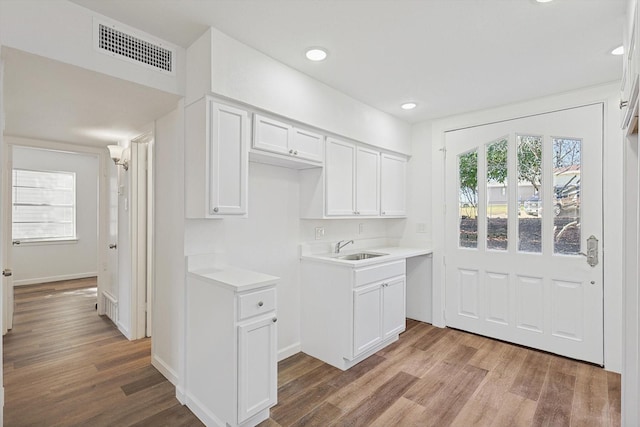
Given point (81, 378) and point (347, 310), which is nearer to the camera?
point (81, 378)

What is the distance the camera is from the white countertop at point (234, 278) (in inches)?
73.7

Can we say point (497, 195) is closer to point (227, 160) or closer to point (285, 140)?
point (285, 140)

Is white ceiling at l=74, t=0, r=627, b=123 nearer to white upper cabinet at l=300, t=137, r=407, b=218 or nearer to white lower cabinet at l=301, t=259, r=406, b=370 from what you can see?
white upper cabinet at l=300, t=137, r=407, b=218

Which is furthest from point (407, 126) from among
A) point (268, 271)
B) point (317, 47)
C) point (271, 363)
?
point (271, 363)

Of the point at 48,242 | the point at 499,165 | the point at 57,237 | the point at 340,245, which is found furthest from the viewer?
the point at 57,237

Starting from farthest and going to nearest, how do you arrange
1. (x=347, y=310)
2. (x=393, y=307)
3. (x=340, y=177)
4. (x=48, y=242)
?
(x=48, y=242) < (x=393, y=307) < (x=340, y=177) < (x=347, y=310)

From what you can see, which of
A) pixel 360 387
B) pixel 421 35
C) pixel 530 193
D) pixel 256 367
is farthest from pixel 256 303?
pixel 530 193

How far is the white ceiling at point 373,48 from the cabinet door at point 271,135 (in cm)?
48

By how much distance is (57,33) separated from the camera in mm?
1738

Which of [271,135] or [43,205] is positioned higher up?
[271,135]

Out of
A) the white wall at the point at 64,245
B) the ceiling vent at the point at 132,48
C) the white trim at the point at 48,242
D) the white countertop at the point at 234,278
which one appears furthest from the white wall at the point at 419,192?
the white trim at the point at 48,242

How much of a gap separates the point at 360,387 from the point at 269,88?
2.34 metres

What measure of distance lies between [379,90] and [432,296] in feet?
7.77

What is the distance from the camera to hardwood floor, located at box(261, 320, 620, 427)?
2098mm
